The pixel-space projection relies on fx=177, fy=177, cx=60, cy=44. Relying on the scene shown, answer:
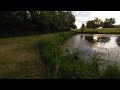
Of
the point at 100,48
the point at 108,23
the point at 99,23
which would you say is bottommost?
the point at 100,48

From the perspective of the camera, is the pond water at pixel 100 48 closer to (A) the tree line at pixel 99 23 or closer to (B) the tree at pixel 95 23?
(B) the tree at pixel 95 23

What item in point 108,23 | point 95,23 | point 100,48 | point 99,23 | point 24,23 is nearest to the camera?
point 100,48

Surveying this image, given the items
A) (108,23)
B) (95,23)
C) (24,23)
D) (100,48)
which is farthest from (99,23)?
(100,48)

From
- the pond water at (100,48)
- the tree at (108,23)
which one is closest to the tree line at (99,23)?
the tree at (108,23)

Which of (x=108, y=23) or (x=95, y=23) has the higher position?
(x=95, y=23)

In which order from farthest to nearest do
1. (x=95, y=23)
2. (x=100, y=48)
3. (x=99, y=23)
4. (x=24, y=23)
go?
(x=99, y=23)
(x=95, y=23)
(x=24, y=23)
(x=100, y=48)

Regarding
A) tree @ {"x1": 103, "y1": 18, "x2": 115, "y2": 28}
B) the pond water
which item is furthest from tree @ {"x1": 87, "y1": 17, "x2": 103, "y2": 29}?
the pond water

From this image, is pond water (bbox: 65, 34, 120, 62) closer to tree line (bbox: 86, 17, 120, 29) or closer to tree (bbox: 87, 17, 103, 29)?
tree (bbox: 87, 17, 103, 29)

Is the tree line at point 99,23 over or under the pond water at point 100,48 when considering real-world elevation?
over

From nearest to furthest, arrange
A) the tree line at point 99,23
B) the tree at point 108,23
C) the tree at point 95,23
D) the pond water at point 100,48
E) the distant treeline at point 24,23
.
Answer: the pond water at point 100,48 < the distant treeline at point 24,23 < the tree at point 95,23 < the tree line at point 99,23 < the tree at point 108,23

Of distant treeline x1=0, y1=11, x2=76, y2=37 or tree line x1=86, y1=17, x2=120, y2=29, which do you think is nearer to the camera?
distant treeline x1=0, y1=11, x2=76, y2=37

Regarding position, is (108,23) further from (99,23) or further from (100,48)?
(100,48)

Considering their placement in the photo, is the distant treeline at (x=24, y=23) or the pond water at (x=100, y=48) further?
the distant treeline at (x=24, y=23)
